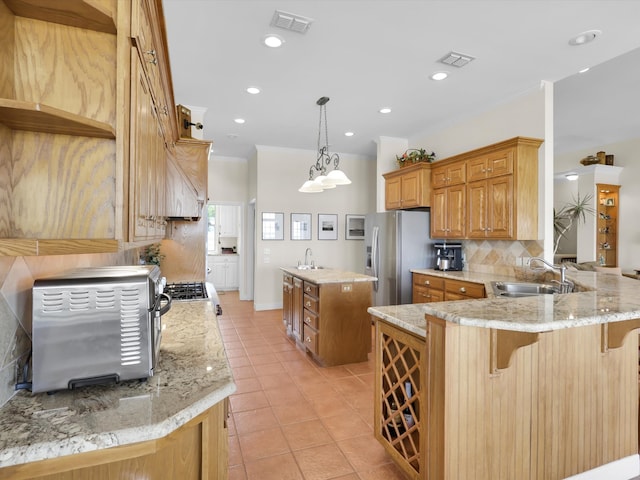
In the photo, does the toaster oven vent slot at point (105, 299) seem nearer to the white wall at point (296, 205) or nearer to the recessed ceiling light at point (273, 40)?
the recessed ceiling light at point (273, 40)

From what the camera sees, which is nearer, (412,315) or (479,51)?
(412,315)

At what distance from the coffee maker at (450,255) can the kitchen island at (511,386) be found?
2608mm

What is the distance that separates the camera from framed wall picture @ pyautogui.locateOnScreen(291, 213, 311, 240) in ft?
21.6

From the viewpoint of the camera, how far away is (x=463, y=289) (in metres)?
3.90

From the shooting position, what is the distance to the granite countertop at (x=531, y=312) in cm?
143

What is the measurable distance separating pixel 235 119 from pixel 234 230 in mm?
4516

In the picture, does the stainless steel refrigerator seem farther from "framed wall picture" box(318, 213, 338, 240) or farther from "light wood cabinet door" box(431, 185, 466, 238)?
"framed wall picture" box(318, 213, 338, 240)

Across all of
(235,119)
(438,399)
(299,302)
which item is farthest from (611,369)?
(235,119)

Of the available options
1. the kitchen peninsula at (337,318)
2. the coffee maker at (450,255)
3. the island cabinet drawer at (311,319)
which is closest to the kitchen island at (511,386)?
the kitchen peninsula at (337,318)

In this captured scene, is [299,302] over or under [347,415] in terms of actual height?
over

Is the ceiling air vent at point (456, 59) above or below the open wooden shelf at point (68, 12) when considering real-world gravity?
above

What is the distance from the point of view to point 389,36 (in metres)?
2.86

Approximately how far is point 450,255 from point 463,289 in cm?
99

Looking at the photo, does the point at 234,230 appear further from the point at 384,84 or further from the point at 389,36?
the point at 389,36
